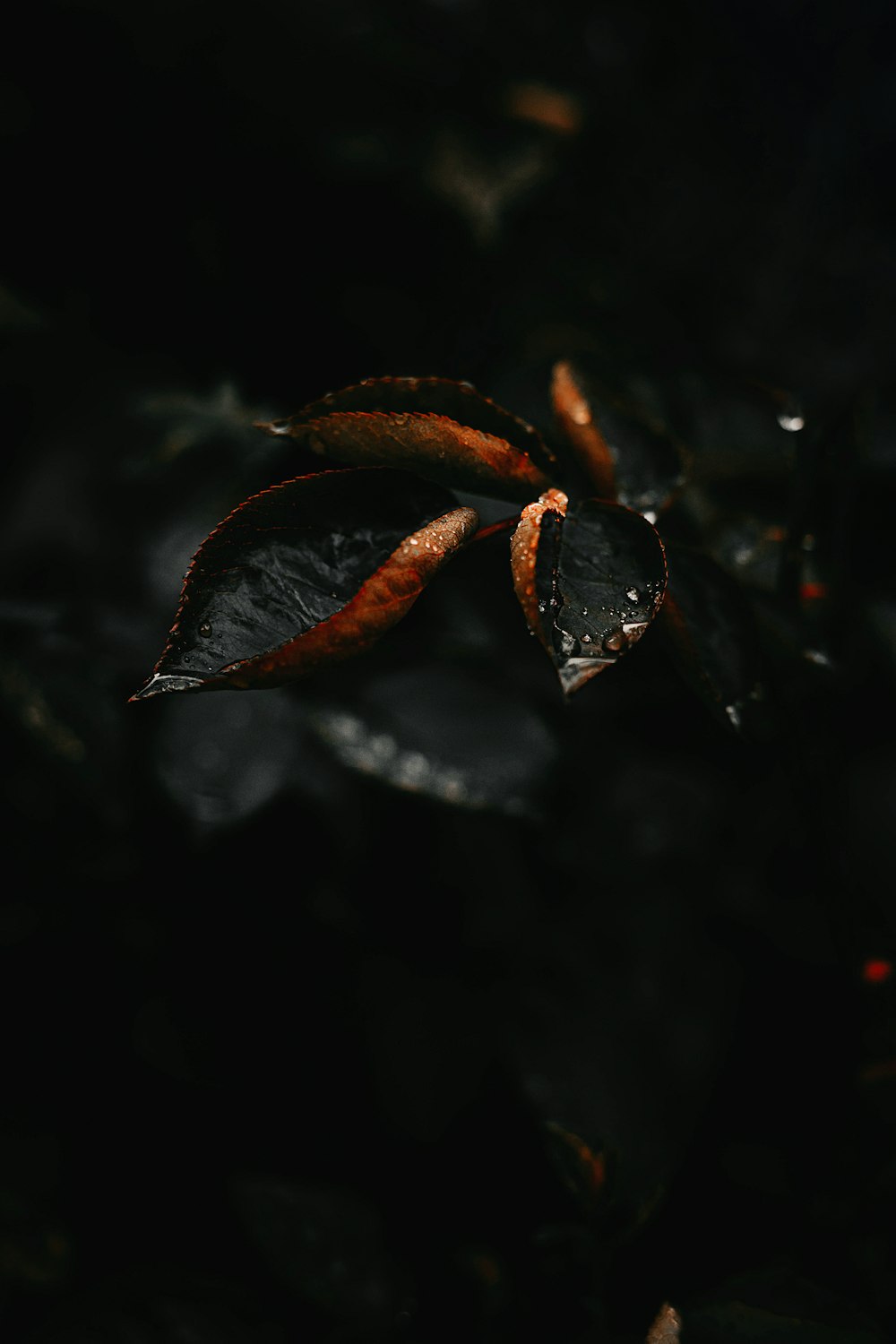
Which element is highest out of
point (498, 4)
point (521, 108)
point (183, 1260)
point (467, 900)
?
point (498, 4)

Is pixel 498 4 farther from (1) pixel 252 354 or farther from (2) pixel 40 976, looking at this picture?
(2) pixel 40 976

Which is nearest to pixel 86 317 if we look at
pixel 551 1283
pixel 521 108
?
pixel 521 108

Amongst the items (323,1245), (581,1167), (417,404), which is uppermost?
(417,404)

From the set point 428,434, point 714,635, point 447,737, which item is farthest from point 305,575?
point 447,737

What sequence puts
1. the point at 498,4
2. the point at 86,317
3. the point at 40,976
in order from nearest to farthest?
the point at 40,976 < the point at 86,317 < the point at 498,4

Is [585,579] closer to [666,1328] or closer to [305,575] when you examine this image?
[305,575]

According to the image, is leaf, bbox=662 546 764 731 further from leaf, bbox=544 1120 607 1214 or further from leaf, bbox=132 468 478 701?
leaf, bbox=544 1120 607 1214

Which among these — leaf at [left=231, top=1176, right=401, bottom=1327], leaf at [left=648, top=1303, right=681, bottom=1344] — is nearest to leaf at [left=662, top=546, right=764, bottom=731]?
leaf at [left=648, top=1303, right=681, bottom=1344]
